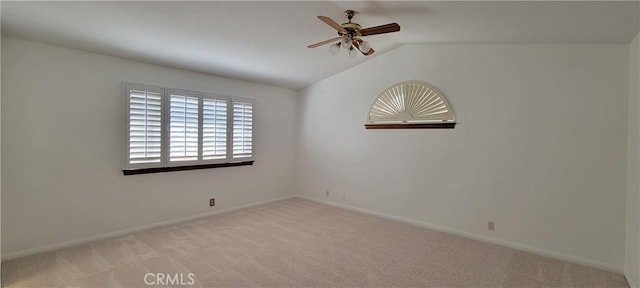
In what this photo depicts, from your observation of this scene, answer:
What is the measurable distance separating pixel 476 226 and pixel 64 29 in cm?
511

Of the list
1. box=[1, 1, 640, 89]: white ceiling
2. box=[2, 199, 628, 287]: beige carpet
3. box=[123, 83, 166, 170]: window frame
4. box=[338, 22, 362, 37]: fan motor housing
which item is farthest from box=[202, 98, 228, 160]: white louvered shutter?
box=[338, 22, 362, 37]: fan motor housing

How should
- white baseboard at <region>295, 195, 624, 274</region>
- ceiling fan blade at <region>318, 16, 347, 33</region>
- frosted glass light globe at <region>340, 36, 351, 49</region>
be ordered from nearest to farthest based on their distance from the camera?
ceiling fan blade at <region>318, 16, 347, 33</region>, frosted glass light globe at <region>340, 36, 351, 49</region>, white baseboard at <region>295, 195, 624, 274</region>

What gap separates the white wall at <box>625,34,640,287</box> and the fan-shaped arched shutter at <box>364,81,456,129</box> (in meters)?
1.65

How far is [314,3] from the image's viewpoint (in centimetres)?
270

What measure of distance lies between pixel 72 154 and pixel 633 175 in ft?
19.0

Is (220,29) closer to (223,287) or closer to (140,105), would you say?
(140,105)

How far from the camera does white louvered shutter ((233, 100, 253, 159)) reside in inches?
193

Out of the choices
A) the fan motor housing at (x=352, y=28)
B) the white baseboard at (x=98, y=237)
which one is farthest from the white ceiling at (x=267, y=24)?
the white baseboard at (x=98, y=237)

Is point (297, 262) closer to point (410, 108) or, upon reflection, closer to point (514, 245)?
point (514, 245)

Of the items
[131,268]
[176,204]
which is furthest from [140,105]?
[131,268]

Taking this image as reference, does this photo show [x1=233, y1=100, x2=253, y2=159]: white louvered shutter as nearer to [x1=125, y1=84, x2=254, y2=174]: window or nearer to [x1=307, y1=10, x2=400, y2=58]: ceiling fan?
[x1=125, y1=84, x2=254, y2=174]: window

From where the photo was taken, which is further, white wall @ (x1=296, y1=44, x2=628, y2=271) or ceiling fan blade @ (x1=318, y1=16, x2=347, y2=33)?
white wall @ (x1=296, y1=44, x2=628, y2=271)

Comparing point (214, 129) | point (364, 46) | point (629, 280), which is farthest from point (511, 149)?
point (214, 129)

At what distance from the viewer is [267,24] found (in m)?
3.07
